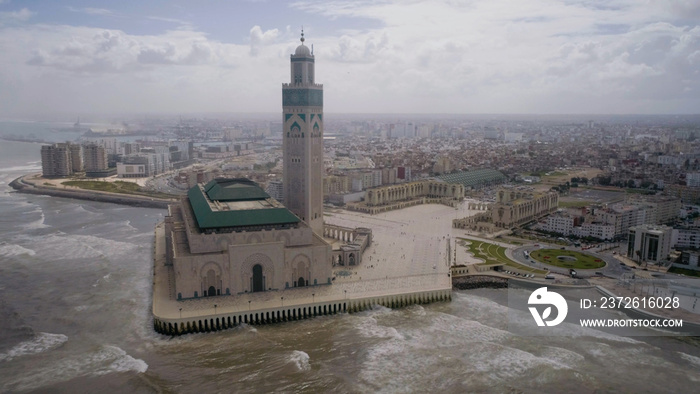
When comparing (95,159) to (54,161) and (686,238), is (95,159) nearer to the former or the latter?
(54,161)

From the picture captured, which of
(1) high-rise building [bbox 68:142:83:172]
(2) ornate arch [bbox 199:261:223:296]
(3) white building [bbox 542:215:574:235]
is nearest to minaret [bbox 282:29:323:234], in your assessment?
(2) ornate arch [bbox 199:261:223:296]

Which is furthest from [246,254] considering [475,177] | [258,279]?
[475,177]

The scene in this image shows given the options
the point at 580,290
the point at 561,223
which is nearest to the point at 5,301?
the point at 580,290

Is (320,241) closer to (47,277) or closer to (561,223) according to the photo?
(47,277)

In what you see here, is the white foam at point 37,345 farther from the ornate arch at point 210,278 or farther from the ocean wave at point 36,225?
the ocean wave at point 36,225

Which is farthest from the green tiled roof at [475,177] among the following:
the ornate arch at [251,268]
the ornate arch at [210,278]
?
the ornate arch at [210,278]

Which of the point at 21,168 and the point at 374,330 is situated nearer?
the point at 374,330

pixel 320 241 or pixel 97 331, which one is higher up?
pixel 320 241
